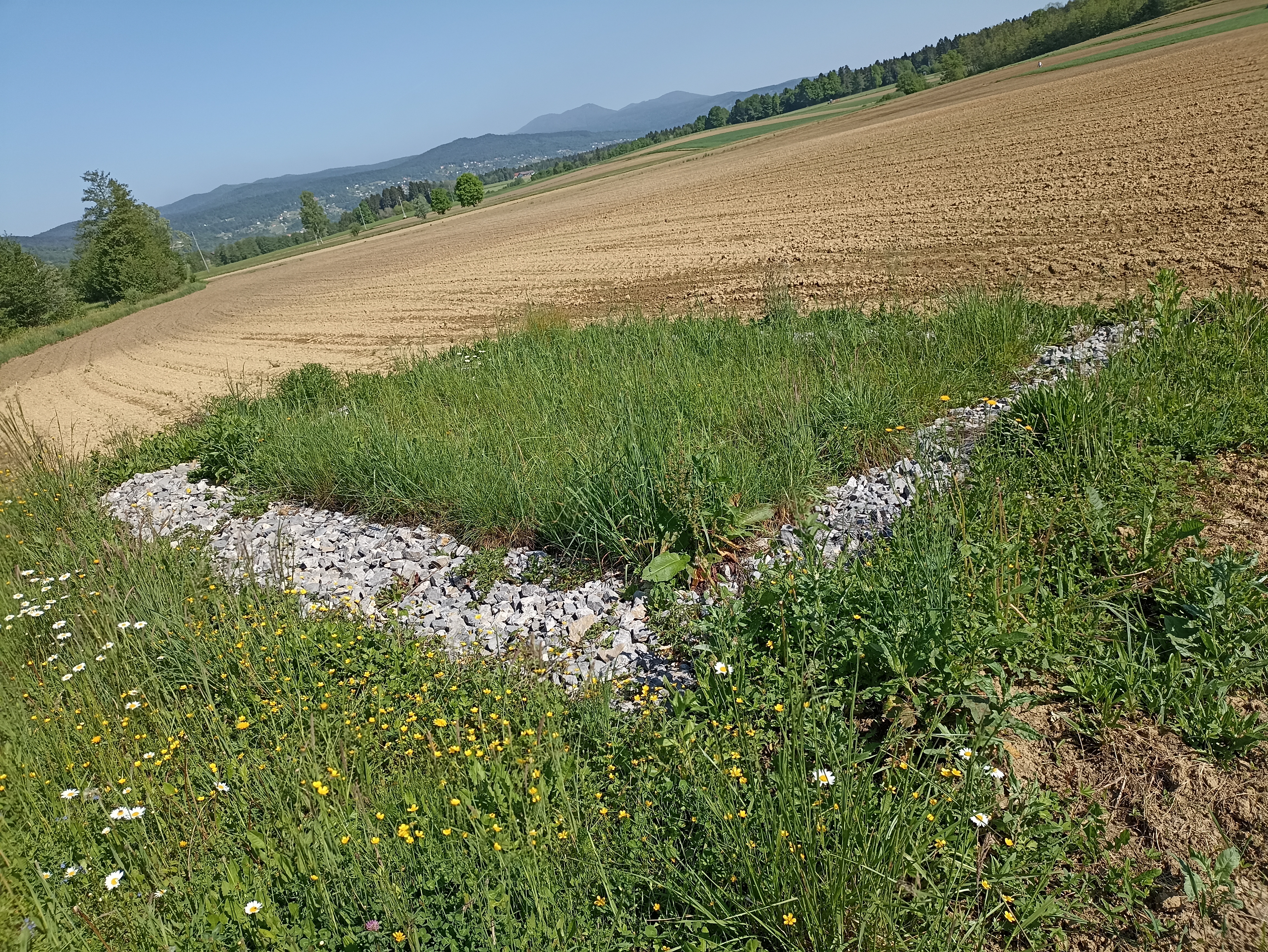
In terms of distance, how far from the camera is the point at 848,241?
17609mm

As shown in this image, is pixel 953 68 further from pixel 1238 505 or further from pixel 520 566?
pixel 520 566

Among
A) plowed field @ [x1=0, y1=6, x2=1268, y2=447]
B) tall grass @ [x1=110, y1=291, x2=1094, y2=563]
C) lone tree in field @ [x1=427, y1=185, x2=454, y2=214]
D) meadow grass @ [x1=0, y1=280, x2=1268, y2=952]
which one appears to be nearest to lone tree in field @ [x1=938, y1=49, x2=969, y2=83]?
plowed field @ [x1=0, y1=6, x2=1268, y2=447]

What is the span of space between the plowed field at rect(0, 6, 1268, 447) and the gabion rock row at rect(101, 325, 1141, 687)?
470 cm

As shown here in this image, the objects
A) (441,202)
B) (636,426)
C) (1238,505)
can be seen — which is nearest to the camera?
(1238,505)

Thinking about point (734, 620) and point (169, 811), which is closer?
point (169, 811)

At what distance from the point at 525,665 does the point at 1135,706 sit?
10.3ft

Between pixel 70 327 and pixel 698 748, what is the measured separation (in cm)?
4839

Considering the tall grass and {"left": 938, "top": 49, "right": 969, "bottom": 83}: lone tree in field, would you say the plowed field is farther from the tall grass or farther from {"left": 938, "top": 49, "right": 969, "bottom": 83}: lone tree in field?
{"left": 938, "top": 49, "right": 969, "bottom": 83}: lone tree in field

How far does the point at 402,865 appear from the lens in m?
2.81

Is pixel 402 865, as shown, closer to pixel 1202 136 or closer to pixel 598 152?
pixel 1202 136

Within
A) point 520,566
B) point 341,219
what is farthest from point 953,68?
point 341,219

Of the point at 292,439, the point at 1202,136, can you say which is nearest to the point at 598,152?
the point at 1202,136

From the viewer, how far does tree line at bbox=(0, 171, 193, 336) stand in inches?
1829

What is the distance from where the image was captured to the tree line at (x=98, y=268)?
46.5 metres
